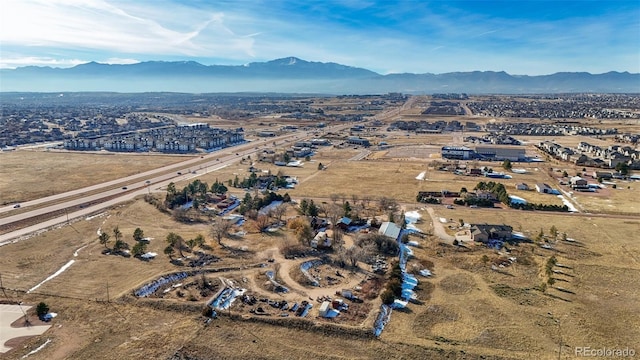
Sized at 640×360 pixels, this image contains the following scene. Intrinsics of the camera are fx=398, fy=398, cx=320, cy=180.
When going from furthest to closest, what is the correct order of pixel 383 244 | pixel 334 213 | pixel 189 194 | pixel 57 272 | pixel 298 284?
pixel 189 194, pixel 334 213, pixel 383 244, pixel 57 272, pixel 298 284

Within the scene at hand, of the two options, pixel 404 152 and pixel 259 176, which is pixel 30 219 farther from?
pixel 404 152

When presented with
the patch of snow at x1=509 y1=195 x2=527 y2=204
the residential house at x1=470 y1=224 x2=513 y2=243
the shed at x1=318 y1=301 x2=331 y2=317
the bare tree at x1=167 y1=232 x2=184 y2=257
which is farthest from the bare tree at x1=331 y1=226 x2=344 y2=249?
the patch of snow at x1=509 y1=195 x2=527 y2=204

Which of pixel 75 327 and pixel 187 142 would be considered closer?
pixel 75 327

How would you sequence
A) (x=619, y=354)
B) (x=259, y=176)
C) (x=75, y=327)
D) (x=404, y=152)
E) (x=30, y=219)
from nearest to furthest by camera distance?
(x=619, y=354), (x=75, y=327), (x=30, y=219), (x=259, y=176), (x=404, y=152)

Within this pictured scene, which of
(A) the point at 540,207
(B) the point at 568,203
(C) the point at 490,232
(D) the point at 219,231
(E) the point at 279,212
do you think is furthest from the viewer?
(B) the point at 568,203

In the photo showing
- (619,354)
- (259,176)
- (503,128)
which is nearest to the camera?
(619,354)

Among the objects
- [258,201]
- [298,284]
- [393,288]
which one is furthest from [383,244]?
[258,201]

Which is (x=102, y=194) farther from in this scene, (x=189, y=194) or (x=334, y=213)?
(x=334, y=213)

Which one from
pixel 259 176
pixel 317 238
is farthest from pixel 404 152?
pixel 317 238

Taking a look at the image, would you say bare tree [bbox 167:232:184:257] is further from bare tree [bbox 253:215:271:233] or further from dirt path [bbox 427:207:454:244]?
dirt path [bbox 427:207:454:244]
